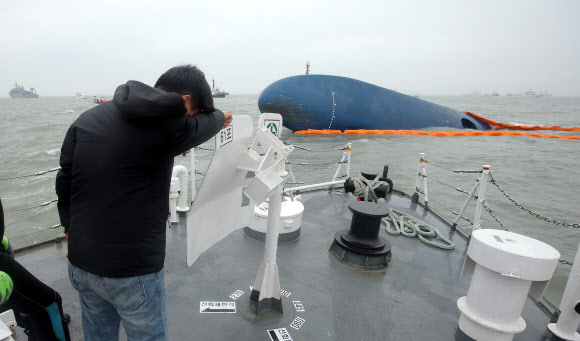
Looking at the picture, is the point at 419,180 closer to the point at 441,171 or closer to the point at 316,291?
the point at 316,291

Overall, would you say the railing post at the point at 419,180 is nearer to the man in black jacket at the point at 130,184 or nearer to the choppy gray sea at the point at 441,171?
the choppy gray sea at the point at 441,171

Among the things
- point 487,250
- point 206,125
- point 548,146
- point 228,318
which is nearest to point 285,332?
point 228,318

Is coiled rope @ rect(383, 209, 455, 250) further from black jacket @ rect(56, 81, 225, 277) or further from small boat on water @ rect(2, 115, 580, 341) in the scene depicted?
black jacket @ rect(56, 81, 225, 277)

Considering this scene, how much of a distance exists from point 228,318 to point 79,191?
1.99 metres

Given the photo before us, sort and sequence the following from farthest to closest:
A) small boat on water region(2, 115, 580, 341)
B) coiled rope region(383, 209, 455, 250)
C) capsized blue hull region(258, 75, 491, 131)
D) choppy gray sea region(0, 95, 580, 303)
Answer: capsized blue hull region(258, 75, 491, 131)
choppy gray sea region(0, 95, 580, 303)
coiled rope region(383, 209, 455, 250)
small boat on water region(2, 115, 580, 341)

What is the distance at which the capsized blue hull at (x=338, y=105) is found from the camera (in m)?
24.5

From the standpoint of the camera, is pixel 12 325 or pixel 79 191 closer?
pixel 79 191

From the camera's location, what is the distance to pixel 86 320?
172 cm

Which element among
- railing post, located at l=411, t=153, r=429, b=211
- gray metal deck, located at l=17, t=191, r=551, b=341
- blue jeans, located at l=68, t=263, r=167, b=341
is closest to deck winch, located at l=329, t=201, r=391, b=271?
gray metal deck, located at l=17, t=191, r=551, b=341

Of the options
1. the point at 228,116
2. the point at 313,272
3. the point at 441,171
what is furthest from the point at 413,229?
the point at 441,171

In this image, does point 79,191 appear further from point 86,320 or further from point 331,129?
point 331,129

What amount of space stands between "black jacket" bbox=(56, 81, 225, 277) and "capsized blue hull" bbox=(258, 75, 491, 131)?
23362mm

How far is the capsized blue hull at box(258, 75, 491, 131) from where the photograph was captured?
2452cm

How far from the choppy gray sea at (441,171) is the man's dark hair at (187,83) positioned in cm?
422
